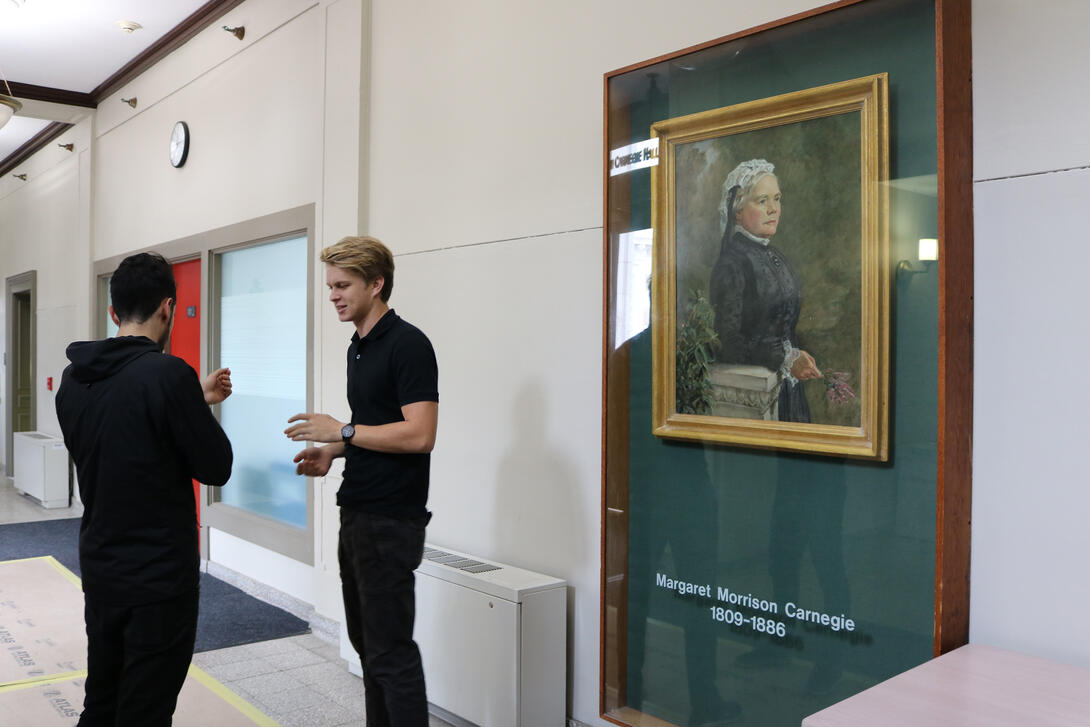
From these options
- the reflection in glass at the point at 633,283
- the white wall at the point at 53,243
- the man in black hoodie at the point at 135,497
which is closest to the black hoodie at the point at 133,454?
the man in black hoodie at the point at 135,497

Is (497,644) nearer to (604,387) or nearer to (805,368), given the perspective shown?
(604,387)

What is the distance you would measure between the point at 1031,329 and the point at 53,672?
12.3 feet

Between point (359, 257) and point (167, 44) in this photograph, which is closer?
point (359, 257)

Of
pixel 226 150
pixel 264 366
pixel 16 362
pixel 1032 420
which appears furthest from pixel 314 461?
pixel 16 362

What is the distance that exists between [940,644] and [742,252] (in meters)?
1.00

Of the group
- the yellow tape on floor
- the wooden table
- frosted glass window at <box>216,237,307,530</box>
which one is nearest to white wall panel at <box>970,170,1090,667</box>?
the wooden table

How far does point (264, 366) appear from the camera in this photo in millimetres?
5008

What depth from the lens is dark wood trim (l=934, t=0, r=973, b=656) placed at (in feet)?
5.95

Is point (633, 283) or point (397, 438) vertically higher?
point (633, 283)

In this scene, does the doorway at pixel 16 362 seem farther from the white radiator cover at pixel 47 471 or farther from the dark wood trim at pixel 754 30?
the dark wood trim at pixel 754 30

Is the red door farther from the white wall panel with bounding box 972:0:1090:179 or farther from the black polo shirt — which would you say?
the white wall panel with bounding box 972:0:1090:179

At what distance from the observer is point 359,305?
2441 millimetres

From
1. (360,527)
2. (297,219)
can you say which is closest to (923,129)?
(360,527)

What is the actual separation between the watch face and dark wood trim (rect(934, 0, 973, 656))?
5.16 meters
